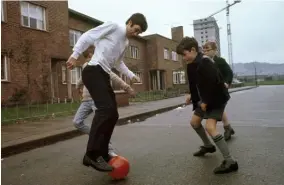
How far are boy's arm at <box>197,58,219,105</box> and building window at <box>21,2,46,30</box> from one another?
1602 cm

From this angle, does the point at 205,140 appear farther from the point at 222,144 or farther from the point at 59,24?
the point at 59,24

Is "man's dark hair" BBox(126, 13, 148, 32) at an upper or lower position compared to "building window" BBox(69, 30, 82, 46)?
lower

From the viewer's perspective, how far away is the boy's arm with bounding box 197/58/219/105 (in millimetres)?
4195

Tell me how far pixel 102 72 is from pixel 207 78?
51.9 inches

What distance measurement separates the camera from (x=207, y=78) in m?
4.20

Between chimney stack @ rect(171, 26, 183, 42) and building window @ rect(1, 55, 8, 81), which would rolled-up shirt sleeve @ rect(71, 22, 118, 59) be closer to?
building window @ rect(1, 55, 8, 81)

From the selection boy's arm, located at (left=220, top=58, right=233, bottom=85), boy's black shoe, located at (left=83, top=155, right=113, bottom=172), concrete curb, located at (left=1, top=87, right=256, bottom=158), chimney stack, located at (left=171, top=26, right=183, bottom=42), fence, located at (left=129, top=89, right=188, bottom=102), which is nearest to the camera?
boy's black shoe, located at (left=83, top=155, right=113, bottom=172)

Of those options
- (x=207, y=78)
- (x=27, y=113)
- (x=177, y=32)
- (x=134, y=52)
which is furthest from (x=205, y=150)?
(x=177, y=32)

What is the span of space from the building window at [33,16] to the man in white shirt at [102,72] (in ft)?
51.6

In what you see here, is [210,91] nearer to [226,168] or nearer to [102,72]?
[226,168]

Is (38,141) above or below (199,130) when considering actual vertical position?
below

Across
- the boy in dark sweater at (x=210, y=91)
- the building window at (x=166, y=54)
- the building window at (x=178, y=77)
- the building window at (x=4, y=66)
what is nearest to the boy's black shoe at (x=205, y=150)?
the boy in dark sweater at (x=210, y=91)

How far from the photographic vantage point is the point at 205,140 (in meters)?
4.99

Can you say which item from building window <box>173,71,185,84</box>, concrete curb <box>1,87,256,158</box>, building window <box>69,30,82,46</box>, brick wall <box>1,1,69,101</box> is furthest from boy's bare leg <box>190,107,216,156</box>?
building window <box>173,71,185,84</box>
